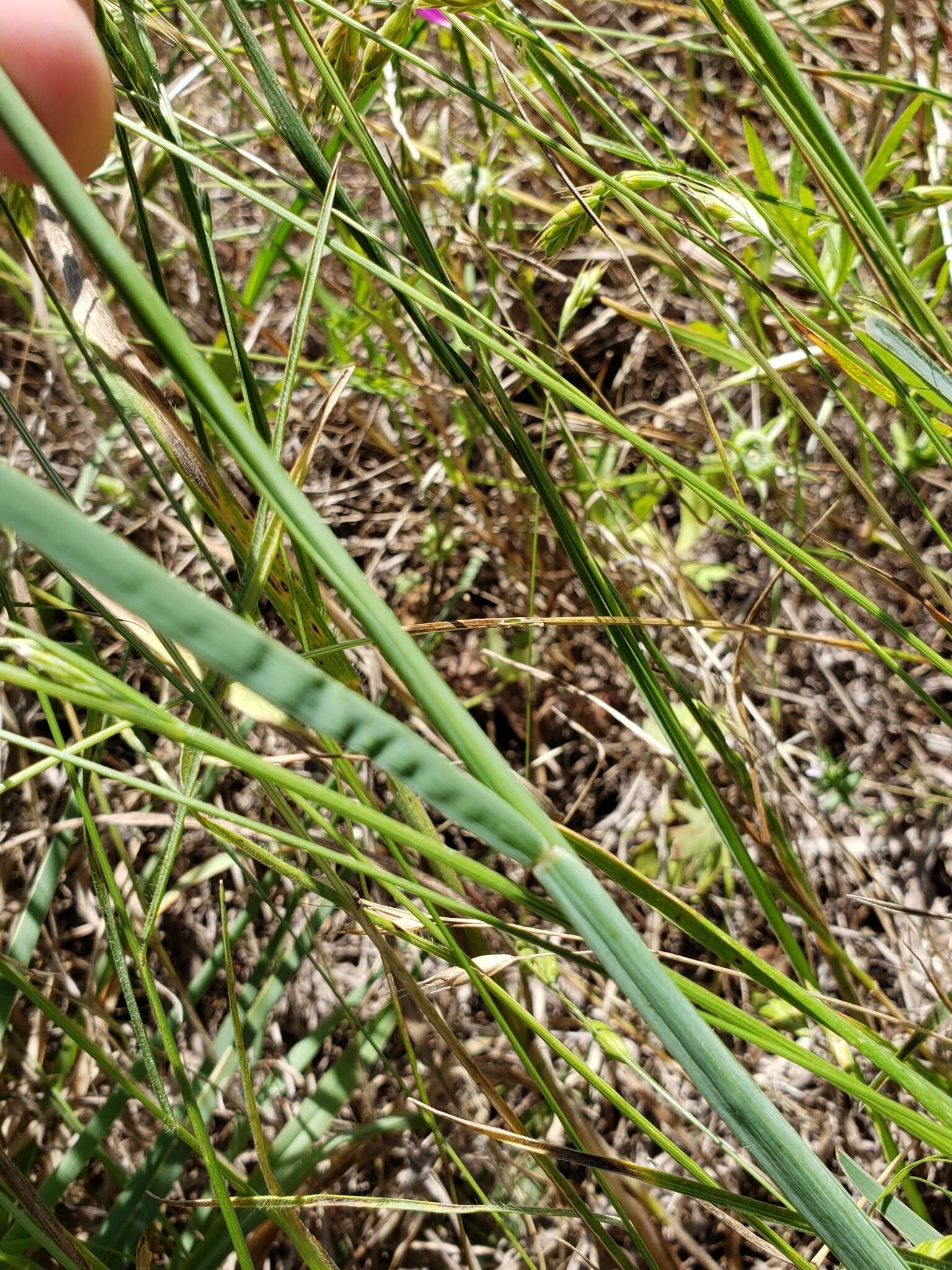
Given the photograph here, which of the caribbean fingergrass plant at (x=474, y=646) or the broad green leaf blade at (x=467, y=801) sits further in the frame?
the caribbean fingergrass plant at (x=474, y=646)

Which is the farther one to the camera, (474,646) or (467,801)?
(474,646)

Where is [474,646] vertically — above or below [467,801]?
below

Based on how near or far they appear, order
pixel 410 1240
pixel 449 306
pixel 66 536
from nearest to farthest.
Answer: pixel 66 536 < pixel 449 306 < pixel 410 1240

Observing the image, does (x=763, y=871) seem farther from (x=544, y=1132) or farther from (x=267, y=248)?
(x=267, y=248)

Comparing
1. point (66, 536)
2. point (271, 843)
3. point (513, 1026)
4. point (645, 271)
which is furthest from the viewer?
point (645, 271)

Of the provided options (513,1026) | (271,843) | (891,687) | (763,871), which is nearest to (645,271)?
(891,687)

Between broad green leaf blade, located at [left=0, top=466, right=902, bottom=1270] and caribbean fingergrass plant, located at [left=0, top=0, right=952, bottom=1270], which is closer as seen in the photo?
broad green leaf blade, located at [left=0, top=466, right=902, bottom=1270]

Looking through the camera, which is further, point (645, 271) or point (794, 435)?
point (645, 271)

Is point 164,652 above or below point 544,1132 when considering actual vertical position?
above
